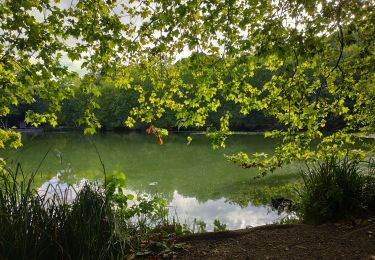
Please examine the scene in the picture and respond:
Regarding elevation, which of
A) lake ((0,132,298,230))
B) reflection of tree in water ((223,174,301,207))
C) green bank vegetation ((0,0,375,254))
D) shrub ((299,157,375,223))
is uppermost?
green bank vegetation ((0,0,375,254))

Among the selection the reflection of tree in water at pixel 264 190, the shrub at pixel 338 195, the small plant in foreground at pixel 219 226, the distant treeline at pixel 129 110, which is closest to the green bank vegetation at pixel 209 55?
the shrub at pixel 338 195

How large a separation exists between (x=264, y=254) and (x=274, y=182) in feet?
31.7

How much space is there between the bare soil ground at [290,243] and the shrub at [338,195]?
0.28 m

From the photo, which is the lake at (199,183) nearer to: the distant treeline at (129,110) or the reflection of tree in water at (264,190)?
the reflection of tree in water at (264,190)

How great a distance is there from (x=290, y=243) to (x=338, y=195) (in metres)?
1.03

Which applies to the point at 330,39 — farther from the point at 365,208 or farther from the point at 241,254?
the point at 241,254

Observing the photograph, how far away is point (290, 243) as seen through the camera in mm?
3613

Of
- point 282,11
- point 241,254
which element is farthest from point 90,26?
point 241,254

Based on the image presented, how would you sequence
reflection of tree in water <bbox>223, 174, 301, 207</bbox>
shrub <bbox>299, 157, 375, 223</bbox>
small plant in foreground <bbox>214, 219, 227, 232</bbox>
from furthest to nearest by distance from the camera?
reflection of tree in water <bbox>223, 174, 301, 207</bbox>, small plant in foreground <bbox>214, 219, 227, 232</bbox>, shrub <bbox>299, 157, 375, 223</bbox>

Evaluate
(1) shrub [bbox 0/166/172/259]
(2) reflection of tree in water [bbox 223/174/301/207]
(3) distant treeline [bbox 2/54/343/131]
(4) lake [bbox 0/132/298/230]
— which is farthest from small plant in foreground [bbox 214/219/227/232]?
(3) distant treeline [bbox 2/54/343/131]

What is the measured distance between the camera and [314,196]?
14.8 feet

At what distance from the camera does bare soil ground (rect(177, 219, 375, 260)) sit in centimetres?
326

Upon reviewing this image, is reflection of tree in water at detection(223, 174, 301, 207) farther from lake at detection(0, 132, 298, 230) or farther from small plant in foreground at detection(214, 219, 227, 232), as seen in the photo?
small plant in foreground at detection(214, 219, 227, 232)

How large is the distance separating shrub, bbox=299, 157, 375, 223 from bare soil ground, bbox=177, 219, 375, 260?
276 millimetres
